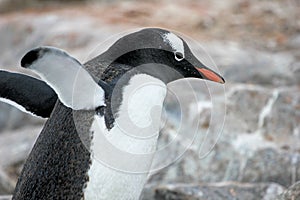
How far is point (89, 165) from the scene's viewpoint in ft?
11.0

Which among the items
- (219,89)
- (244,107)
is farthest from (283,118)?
(219,89)

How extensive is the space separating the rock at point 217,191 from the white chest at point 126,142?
1153 mm

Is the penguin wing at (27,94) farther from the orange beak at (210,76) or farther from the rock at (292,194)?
the rock at (292,194)

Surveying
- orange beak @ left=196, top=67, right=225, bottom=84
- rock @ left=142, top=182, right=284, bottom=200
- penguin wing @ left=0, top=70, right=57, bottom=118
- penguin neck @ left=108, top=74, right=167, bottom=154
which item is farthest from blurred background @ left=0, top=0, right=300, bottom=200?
penguin wing @ left=0, top=70, right=57, bottom=118

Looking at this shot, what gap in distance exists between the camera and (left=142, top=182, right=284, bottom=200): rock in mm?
4547

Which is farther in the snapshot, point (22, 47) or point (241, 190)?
point (22, 47)

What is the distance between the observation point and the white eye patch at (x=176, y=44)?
3.46 m

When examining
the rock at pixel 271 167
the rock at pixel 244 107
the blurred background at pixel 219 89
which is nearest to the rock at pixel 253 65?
the blurred background at pixel 219 89

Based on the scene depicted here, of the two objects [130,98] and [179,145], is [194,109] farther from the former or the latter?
[130,98]

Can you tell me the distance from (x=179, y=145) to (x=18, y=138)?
178 centimetres

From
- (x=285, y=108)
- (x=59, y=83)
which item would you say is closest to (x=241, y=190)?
(x=285, y=108)

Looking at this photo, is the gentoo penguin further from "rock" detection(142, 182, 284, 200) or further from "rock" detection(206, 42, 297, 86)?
"rock" detection(206, 42, 297, 86)

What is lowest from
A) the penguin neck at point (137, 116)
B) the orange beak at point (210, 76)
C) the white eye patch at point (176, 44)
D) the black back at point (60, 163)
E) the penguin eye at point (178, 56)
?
the black back at point (60, 163)

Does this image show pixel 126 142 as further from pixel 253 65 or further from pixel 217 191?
pixel 253 65
